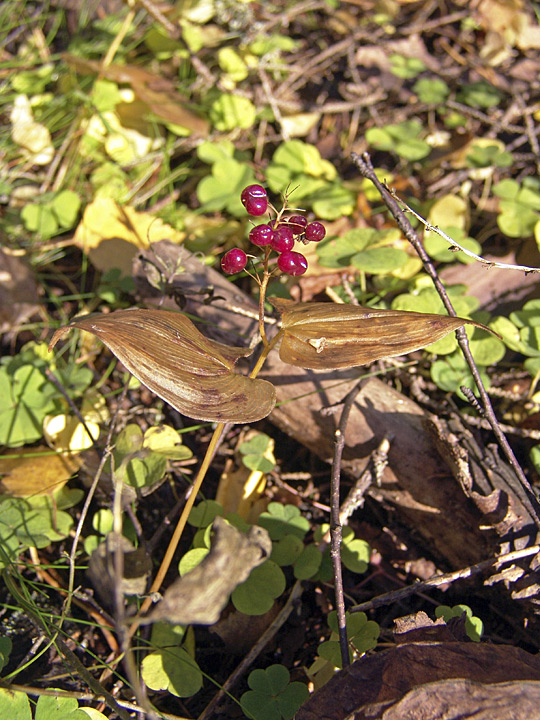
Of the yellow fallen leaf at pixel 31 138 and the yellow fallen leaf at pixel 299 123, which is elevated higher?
the yellow fallen leaf at pixel 31 138

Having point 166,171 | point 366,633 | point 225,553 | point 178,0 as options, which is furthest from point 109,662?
point 178,0

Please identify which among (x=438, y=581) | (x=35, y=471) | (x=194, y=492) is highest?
(x=194, y=492)

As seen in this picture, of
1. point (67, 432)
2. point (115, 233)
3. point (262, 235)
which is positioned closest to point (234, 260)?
point (262, 235)

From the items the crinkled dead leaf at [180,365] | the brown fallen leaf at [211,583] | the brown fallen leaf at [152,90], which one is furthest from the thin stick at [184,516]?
the brown fallen leaf at [152,90]

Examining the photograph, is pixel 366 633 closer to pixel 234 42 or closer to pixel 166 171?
pixel 166 171

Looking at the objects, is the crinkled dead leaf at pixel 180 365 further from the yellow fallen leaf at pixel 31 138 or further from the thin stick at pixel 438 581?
the yellow fallen leaf at pixel 31 138

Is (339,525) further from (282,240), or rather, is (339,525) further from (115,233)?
(115,233)
